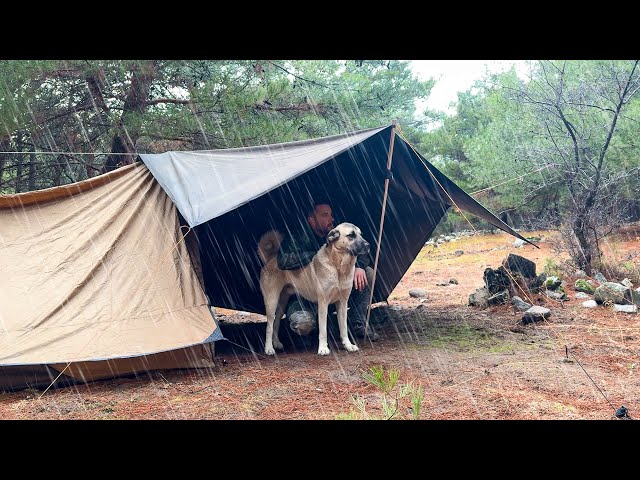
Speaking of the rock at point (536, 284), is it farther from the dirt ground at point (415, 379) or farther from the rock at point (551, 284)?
the dirt ground at point (415, 379)

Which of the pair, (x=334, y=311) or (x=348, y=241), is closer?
(x=348, y=241)

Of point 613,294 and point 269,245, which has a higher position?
point 269,245

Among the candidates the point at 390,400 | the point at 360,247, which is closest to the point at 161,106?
the point at 360,247

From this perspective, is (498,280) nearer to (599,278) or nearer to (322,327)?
(599,278)

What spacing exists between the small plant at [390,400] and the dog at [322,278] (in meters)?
1.24

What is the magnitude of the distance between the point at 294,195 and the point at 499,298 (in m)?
3.23

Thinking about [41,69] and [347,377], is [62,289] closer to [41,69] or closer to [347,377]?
[347,377]

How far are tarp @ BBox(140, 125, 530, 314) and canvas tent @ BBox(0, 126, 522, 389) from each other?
1.0 inches

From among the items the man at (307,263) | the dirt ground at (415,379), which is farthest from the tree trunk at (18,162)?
the man at (307,263)

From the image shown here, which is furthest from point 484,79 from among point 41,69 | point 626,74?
point 41,69

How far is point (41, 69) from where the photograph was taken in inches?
326

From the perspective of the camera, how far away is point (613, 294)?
755 centimetres

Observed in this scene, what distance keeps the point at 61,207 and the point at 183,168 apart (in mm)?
1241

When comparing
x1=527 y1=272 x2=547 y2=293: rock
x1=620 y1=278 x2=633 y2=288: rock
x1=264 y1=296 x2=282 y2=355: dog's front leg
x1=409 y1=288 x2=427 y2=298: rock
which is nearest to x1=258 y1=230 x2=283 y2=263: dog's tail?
x1=264 y1=296 x2=282 y2=355: dog's front leg
